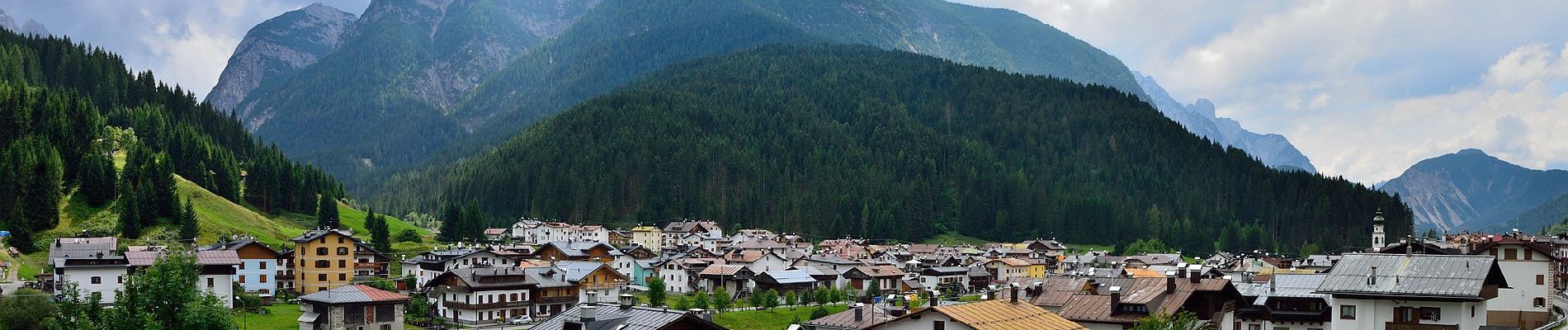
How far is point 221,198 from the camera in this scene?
466 feet

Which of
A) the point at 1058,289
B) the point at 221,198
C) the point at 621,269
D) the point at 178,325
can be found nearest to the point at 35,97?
the point at 221,198

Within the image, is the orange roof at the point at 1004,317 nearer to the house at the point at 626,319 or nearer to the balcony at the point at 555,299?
the house at the point at 626,319

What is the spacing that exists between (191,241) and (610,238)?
283ft

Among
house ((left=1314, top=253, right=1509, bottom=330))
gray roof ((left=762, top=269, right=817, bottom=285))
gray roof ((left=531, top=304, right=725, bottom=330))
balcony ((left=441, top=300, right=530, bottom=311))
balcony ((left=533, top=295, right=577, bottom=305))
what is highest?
house ((left=1314, top=253, right=1509, bottom=330))

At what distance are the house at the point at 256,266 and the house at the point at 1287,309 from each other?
249 ft

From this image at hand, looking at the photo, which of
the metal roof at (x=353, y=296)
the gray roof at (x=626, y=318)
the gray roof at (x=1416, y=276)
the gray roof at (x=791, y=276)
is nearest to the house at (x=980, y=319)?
the gray roof at (x=626, y=318)

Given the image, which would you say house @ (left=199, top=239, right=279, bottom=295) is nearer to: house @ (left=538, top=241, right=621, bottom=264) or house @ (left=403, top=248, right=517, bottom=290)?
house @ (left=403, top=248, right=517, bottom=290)

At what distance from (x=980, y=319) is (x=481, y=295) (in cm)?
5868

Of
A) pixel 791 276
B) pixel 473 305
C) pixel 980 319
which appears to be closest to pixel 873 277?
pixel 791 276

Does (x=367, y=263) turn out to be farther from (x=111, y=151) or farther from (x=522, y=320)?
(x=111, y=151)

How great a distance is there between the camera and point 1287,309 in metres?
57.4

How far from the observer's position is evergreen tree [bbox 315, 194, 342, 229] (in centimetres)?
15388

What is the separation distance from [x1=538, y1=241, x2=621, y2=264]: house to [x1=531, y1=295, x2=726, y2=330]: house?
3292 inches

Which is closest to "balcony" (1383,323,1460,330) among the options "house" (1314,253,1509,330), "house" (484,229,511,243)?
"house" (1314,253,1509,330)
